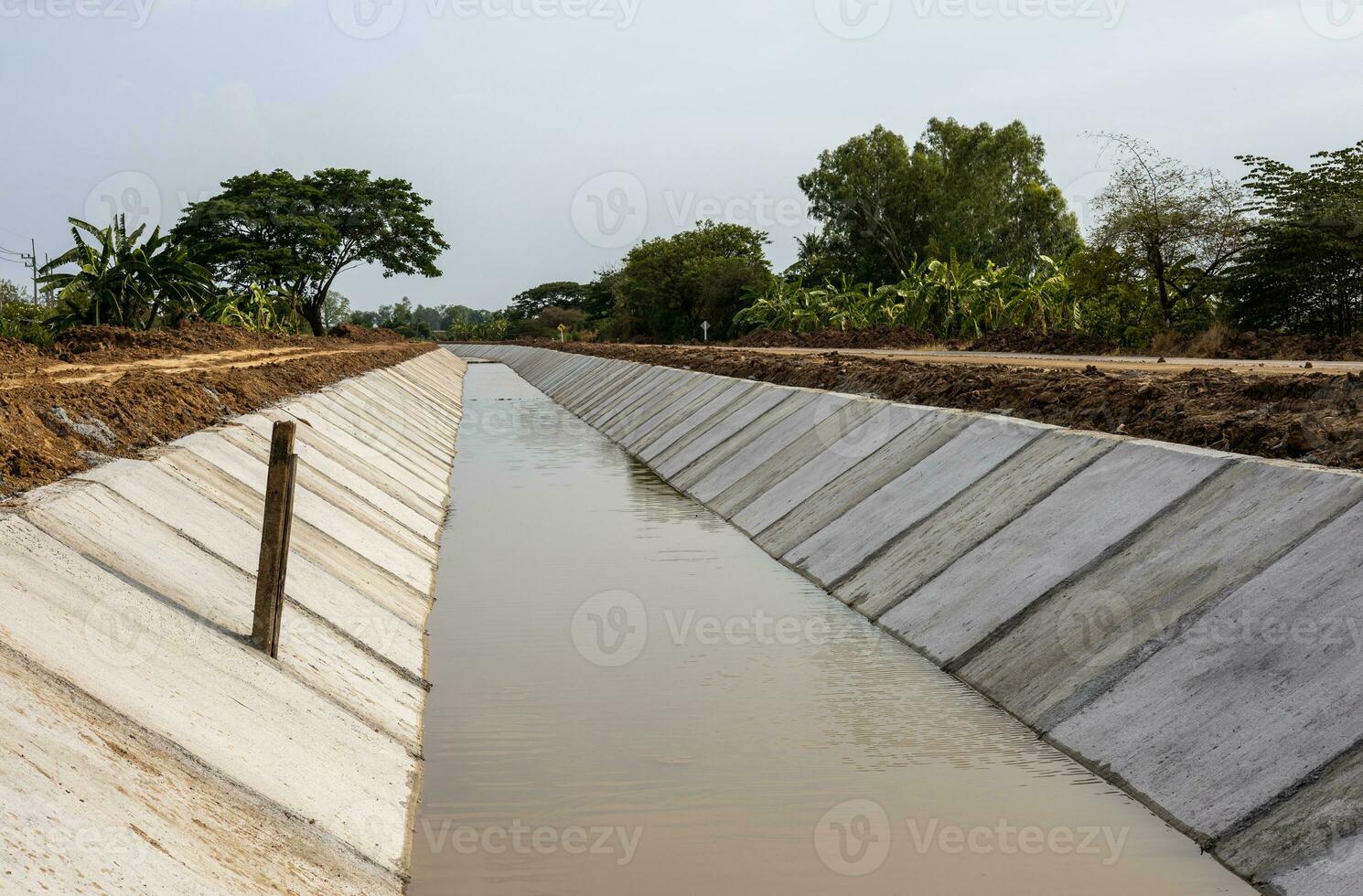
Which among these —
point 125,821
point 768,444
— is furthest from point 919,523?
point 125,821

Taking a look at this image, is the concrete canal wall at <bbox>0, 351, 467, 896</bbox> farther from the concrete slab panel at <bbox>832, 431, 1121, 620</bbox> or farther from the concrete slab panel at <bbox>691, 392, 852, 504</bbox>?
the concrete slab panel at <bbox>691, 392, 852, 504</bbox>

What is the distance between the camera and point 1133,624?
225 inches

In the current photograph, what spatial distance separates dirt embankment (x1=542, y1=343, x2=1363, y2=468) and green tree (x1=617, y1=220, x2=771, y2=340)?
1916 inches

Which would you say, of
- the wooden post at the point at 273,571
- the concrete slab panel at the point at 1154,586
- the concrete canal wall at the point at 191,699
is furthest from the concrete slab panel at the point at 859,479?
the wooden post at the point at 273,571

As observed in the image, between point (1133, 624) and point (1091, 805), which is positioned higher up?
point (1133, 624)

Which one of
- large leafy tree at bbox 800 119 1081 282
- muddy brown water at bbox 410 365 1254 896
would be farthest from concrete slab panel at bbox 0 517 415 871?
large leafy tree at bbox 800 119 1081 282

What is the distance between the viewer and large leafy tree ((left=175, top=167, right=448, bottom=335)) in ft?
165

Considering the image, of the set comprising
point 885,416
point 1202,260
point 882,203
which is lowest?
point 885,416

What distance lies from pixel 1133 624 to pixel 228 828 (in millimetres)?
3919

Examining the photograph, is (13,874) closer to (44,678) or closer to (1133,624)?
(44,678)

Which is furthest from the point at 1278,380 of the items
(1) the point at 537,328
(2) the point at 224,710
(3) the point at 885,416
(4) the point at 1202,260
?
(1) the point at 537,328

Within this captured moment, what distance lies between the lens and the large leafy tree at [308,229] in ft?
165

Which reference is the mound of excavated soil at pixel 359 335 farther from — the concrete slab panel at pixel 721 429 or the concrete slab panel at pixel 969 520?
the concrete slab panel at pixel 969 520

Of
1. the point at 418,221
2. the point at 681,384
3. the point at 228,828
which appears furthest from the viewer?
the point at 418,221
